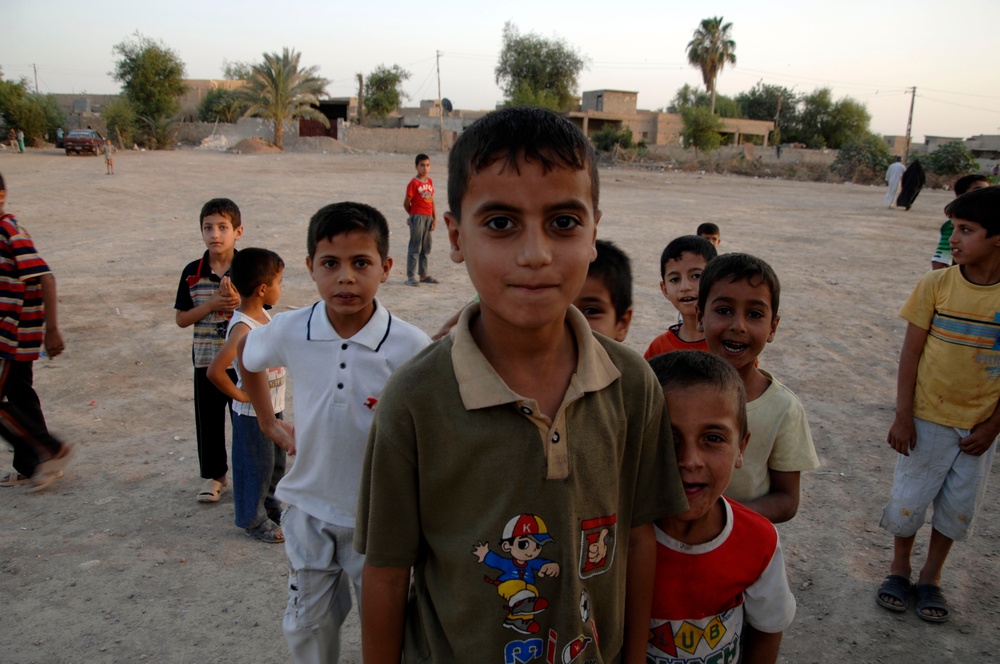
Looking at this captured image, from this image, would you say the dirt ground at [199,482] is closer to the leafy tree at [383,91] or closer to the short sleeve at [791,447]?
the short sleeve at [791,447]

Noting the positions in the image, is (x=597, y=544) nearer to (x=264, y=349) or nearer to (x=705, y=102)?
(x=264, y=349)

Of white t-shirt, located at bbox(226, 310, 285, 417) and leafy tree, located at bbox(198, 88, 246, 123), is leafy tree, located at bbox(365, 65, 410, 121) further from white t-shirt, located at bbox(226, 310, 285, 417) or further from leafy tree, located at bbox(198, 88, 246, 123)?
white t-shirt, located at bbox(226, 310, 285, 417)

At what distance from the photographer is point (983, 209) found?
2.78 meters

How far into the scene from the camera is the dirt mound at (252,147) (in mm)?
40562

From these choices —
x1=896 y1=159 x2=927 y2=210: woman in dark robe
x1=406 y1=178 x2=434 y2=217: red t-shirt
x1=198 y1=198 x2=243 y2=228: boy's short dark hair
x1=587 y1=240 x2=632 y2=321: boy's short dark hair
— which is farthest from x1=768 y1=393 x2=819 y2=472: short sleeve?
x1=896 y1=159 x2=927 y2=210: woman in dark robe

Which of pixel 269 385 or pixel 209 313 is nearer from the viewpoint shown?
pixel 269 385

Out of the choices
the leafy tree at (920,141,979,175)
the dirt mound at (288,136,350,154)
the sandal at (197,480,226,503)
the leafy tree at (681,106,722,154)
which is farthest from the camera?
the leafy tree at (681,106,722,154)

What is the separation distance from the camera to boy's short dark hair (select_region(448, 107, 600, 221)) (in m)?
1.22

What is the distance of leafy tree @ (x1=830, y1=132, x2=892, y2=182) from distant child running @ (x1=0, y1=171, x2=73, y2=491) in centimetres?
3569

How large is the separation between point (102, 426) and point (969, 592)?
210 inches

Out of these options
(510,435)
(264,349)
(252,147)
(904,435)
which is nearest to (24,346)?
(264,349)

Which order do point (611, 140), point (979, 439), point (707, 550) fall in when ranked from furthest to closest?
point (611, 140), point (979, 439), point (707, 550)

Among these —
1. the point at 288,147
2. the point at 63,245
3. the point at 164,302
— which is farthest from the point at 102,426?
the point at 288,147

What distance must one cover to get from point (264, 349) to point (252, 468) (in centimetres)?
122
